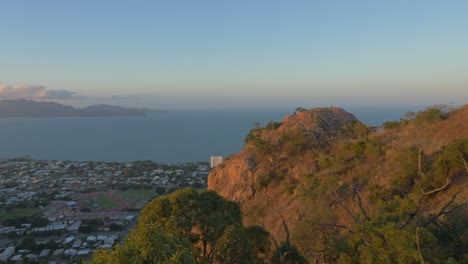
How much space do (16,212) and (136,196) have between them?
12.1 m

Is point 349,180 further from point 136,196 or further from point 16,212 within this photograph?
point 16,212

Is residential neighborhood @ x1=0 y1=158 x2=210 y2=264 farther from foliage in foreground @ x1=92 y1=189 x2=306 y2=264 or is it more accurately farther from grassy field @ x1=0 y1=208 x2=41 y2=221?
foliage in foreground @ x1=92 y1=189 x2=306 y2=264

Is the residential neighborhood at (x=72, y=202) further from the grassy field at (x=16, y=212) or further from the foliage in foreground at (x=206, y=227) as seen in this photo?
the foliage in foreground at (x=206, y=227)

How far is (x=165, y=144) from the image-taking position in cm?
8244

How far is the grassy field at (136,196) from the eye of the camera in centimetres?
3447

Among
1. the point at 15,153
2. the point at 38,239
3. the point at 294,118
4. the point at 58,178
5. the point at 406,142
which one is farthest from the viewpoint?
the point at 15,153

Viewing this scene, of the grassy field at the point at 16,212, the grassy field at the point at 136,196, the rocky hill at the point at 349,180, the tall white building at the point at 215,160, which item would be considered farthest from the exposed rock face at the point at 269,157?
the grassy field at the point at 16,212

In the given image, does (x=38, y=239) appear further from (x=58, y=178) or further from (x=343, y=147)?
(x=343, y=147)

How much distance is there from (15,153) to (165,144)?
118 feet

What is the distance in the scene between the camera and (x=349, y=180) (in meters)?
12.0

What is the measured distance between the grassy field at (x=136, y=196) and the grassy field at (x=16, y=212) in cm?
891

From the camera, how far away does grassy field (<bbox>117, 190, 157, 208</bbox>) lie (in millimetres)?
34469

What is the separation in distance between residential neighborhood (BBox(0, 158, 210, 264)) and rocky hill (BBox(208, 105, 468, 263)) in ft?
30.3

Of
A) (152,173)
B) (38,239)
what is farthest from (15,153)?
(38,239)
